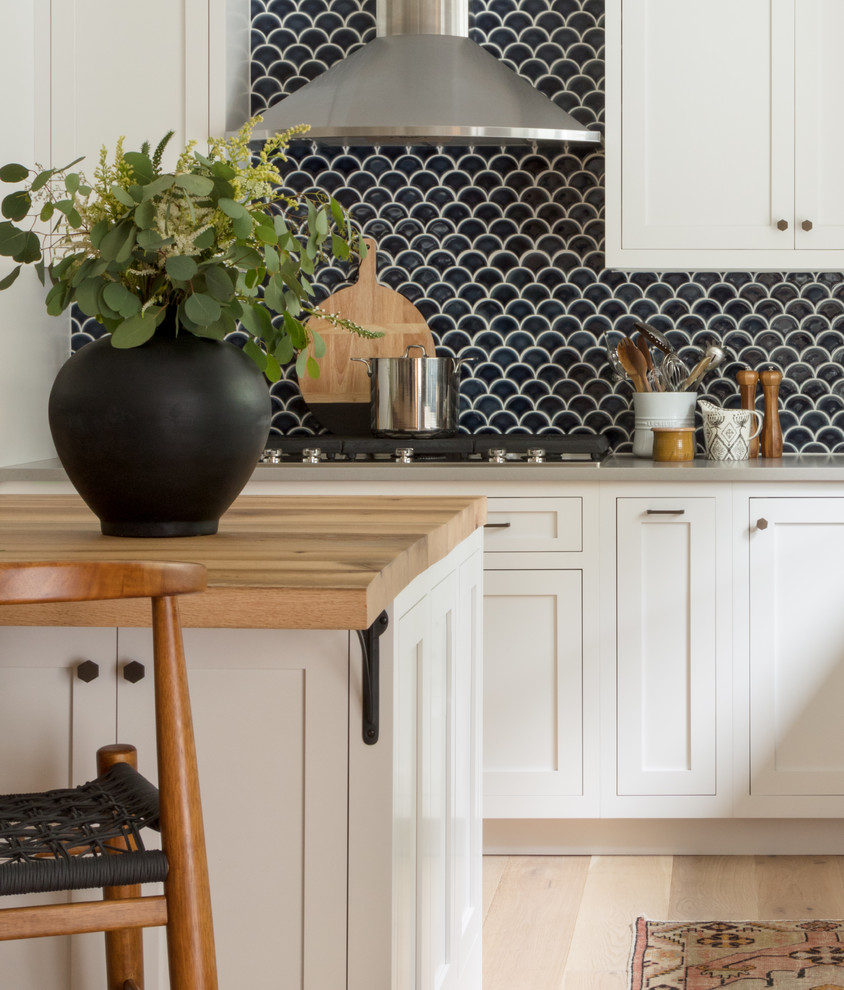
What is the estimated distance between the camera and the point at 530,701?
10.0 feet

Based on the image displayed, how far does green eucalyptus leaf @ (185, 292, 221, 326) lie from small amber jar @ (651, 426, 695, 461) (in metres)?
2.09

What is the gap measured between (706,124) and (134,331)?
2.24 meters

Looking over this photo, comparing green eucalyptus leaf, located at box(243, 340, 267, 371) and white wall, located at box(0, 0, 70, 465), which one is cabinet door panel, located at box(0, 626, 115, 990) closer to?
green eucalyptus leaf, located at box(243, 340, 267, 371)

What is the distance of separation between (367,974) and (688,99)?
2.61m

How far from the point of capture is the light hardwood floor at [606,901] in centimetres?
241

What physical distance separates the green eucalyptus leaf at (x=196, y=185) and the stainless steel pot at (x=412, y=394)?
193 cm

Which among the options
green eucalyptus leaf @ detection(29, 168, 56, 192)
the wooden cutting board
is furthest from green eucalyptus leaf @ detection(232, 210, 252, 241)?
the wooden cutting board

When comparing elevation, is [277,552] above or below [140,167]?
below

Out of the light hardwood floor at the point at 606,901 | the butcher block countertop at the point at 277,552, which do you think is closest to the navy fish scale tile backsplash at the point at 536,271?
the light hardwood floor at the point at 606,901

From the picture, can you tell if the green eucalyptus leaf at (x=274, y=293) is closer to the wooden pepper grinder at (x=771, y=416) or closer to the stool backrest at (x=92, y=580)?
the stool backrest at (x=92, y=580)

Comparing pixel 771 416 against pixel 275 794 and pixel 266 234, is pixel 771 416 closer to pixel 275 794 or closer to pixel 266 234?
pixel 266 234

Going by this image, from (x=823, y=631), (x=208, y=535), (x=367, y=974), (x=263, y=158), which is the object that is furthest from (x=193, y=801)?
(x=823, y=631)

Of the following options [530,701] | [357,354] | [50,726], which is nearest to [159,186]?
[50,726]

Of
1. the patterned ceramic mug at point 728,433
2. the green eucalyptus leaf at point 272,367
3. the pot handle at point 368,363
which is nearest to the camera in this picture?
the green eucalyptus leaf at point 272,367
